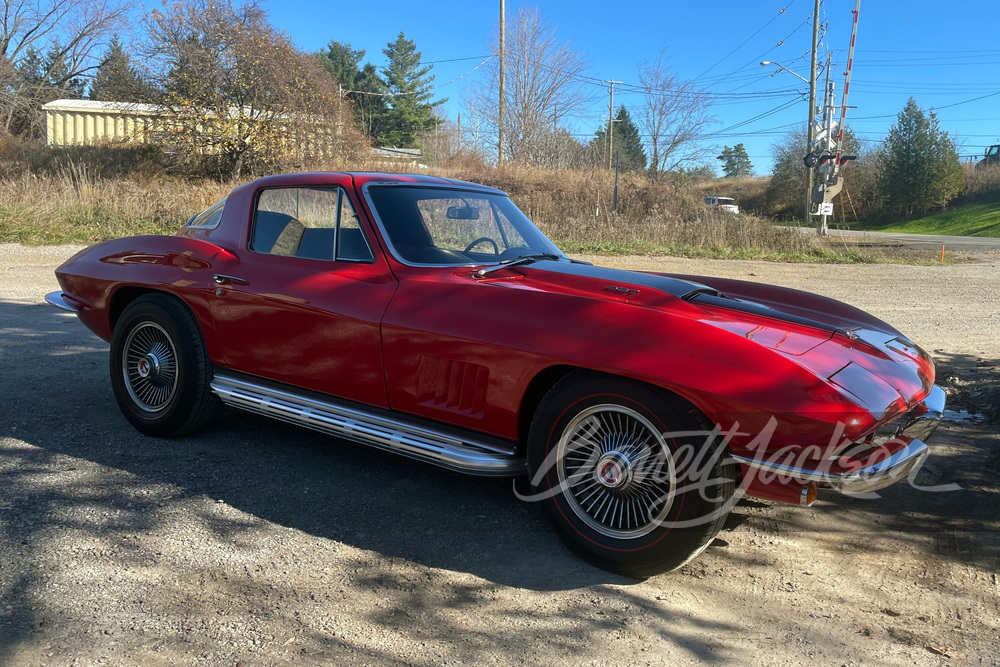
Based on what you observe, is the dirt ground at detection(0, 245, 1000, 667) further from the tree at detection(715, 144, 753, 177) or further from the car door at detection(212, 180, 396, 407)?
the tree at detection(715, 144, 753, 177)

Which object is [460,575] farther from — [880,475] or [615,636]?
[880,475]

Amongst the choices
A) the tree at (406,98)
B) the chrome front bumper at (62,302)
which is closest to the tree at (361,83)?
the tree at (406,98)

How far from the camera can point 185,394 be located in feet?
13.4

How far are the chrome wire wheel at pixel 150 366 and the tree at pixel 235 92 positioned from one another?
1783 cm

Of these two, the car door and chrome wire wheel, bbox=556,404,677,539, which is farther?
the car door

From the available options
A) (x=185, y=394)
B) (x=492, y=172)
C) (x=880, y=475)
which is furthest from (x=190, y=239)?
(x=492, y=172)

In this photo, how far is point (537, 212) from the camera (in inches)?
803

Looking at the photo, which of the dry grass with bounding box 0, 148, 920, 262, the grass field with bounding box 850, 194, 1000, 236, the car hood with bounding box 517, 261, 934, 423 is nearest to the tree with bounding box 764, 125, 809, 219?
the grass field with bounding box 850, 194, 1000, 236

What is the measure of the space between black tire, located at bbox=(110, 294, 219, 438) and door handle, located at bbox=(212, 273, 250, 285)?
0.32 m

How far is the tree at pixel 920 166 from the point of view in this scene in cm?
Answer: 4356

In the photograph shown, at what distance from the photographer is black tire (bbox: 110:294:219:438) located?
13.4 ft

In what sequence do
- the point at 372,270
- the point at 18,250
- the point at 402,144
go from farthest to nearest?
the point at 402,144 → the point at 18,250 → the point at 372,270

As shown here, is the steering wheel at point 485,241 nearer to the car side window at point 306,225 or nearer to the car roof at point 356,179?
the car roof at point 356,179

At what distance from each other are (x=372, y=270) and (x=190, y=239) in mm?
1446
